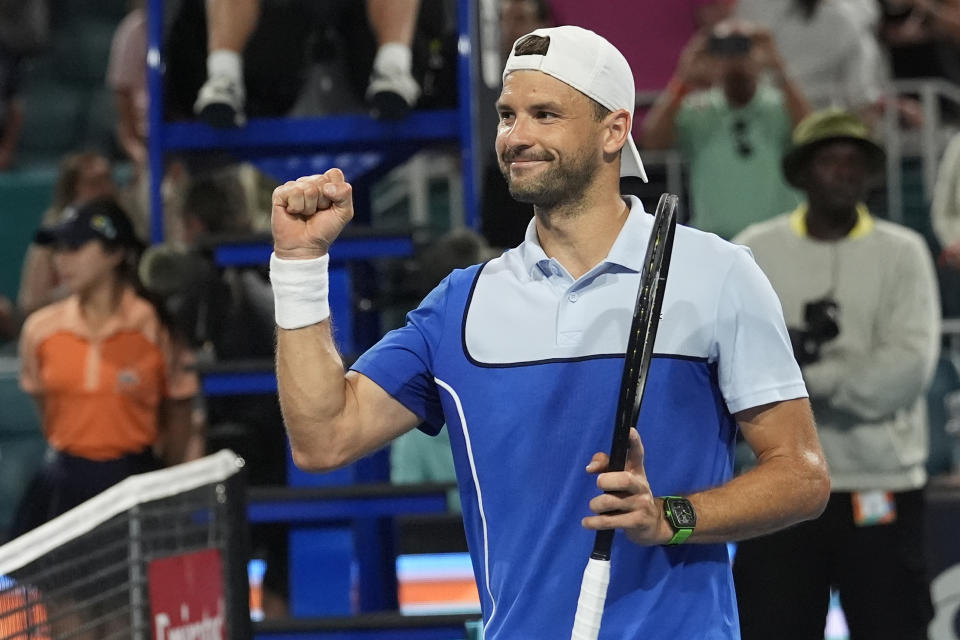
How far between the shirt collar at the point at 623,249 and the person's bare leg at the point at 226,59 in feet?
8.25

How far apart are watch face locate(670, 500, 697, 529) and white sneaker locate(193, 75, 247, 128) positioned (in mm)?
3045

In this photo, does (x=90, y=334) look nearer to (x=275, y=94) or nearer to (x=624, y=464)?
(x=275, y=94)

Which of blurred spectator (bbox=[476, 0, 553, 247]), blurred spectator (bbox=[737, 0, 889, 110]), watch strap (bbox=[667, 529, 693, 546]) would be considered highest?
blurred spectator (bbox=[737, 0, 889, 110])

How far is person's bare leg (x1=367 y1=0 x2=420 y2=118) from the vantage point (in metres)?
5.14

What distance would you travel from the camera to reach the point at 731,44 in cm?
716

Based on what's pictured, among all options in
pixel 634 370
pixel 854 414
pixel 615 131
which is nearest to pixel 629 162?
pixel 615 131

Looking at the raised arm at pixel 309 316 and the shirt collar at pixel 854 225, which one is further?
the shirt collar at pixel 854 225

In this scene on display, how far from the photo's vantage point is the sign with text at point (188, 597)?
381cm

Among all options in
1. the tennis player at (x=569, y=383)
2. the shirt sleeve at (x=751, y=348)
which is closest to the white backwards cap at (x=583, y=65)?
the tennis player at (x=569, y=383)

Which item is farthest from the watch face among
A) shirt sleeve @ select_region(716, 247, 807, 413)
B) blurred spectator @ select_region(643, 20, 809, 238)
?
blurred spectator @ select_region(643, 20, 809, 238)

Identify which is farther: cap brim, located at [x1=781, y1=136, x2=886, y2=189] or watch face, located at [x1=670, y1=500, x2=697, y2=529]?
cap brim, located at [x1=781, y1=136, x2=886, y2=189]

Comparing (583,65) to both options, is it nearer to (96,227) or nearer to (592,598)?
(592,598)

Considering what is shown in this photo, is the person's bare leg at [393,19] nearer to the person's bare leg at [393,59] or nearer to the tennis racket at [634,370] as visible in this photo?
the person's bare leg at [393,59]

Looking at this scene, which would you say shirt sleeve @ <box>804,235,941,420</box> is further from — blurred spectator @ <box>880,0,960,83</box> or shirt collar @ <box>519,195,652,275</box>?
→ blurred spectator @ <box>880,0,960,83</box>
